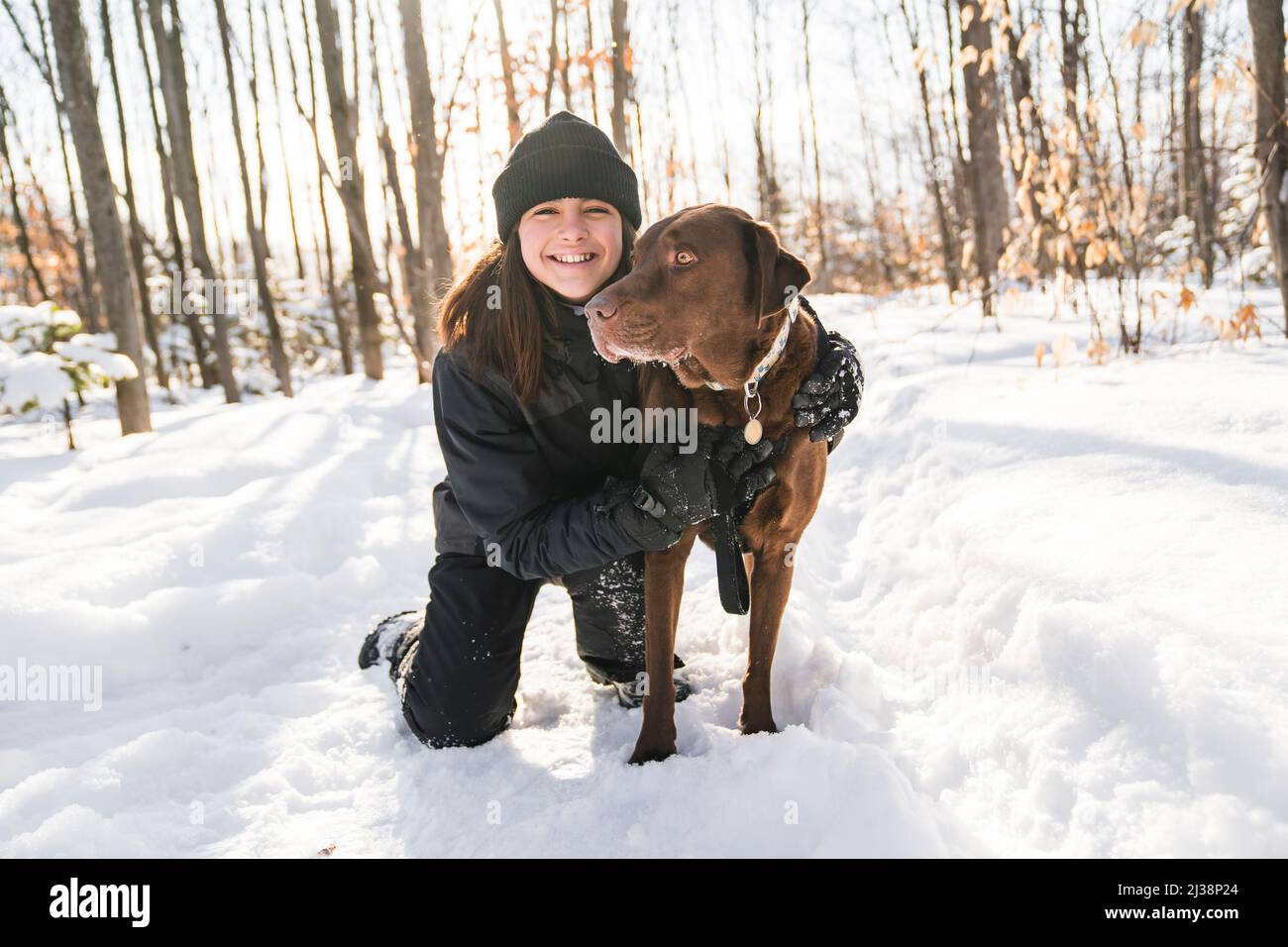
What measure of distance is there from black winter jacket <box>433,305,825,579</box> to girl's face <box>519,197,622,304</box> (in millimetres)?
106

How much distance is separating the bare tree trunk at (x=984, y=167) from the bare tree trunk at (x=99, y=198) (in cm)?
841

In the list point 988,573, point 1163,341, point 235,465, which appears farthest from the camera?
point 1163,341

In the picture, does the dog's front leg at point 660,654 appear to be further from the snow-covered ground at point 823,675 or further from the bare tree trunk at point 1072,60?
the bare tree trunk at point 1072,60

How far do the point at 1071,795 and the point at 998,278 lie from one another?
259 cm

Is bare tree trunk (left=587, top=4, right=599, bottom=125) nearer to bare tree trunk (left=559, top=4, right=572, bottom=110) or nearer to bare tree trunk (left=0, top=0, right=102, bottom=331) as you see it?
bare tree trunk (left=559, top=4, right=572, bottom=110)

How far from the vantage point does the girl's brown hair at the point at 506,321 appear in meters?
2.19

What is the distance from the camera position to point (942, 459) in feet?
12.0

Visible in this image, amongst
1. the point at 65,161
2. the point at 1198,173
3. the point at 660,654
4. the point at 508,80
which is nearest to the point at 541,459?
the point at 660,654

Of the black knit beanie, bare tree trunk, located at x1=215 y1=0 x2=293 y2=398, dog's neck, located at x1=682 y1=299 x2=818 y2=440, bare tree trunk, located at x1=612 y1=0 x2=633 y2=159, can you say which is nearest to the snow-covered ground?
dog's neck, located at x1=682 y1=299 x2=818 y2=440

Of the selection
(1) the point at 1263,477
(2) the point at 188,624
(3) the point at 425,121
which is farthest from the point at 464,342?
(3) the point at 425,121

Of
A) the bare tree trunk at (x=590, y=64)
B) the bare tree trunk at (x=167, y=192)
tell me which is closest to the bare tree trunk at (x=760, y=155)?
the bare tree trunk at (x=590, y=64)

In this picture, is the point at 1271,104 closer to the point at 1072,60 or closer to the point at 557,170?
the point at 1072,60

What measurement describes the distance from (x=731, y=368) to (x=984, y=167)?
8.65 m

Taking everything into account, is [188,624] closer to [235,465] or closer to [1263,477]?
[235,465]
